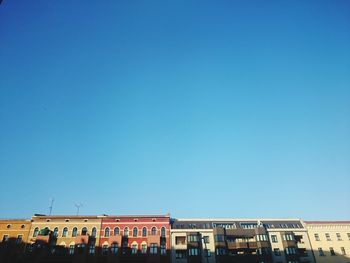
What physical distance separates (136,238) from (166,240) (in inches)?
235

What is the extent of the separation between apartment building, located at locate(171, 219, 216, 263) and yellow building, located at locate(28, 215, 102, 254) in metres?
15.4

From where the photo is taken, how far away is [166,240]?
51438 mm

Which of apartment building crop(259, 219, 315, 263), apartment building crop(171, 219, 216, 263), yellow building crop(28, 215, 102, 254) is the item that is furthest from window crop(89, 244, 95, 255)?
apartment building crop(259, 219, 315, 263)

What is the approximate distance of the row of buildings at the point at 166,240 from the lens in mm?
49156

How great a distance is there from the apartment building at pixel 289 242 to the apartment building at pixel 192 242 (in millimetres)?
12993

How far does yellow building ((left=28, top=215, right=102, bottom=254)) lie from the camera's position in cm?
4978

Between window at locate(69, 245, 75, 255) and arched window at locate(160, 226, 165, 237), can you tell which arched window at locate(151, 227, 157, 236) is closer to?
arched window at locate(160, 226, 165, 237)

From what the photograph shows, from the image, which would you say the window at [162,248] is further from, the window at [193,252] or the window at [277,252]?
the window at [277,252]

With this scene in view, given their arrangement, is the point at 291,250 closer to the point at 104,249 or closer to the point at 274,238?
the point at 274,238

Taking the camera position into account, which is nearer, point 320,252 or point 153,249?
point 153,249

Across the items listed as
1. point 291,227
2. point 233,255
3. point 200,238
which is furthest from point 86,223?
point 291,227

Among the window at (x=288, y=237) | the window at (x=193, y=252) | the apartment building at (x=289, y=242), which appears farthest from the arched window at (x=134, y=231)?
the window at (x=288, y=237)

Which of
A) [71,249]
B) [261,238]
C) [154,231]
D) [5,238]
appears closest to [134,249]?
[154,231]

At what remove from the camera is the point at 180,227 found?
53906mm
